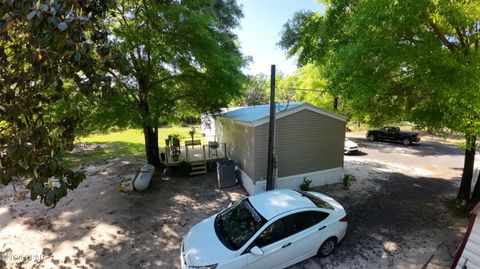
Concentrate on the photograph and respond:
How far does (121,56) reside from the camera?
282 cm

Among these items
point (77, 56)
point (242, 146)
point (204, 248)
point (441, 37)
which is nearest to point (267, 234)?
point (204, 248)

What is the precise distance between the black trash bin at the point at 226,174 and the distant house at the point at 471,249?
7.19m

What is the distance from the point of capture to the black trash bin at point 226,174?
1030 cm

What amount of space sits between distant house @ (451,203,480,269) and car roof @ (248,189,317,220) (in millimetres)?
2963

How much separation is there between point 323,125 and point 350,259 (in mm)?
5285

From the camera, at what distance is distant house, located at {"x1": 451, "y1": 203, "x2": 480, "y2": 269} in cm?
484

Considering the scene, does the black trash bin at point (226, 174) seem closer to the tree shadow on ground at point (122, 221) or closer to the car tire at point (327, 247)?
the tree shadow on ground at point (122, 221)

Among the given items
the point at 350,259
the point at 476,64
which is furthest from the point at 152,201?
the point at 476,64

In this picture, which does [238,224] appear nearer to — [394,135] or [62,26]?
[62,26]

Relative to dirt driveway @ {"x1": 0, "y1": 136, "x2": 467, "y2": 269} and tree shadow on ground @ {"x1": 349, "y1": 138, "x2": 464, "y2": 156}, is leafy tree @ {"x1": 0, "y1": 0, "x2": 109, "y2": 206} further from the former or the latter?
tree shadow on ground @ {"x1": 349, "y1": 138, "x2": 464, "y2": 156}

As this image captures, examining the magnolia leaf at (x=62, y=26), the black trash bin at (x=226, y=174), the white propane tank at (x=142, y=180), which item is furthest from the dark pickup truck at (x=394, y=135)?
the magnolia leaf at (x=62, y=26)

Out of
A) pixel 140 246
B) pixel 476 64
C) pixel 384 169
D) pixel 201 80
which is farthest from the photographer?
pixel 384 169

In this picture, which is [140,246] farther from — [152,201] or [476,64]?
[476,64]

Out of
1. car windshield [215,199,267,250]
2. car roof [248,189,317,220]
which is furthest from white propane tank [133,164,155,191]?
car roof [248,189,317,220]
